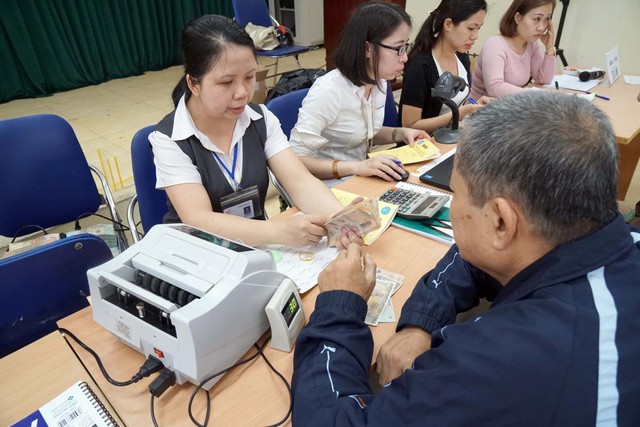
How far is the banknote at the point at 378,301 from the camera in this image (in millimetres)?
972

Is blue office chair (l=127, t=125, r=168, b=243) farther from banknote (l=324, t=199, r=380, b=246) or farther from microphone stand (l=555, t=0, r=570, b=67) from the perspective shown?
microphone stand (l=555, t=0, r=570, b=67)

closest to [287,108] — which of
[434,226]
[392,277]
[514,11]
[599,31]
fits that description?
[434,226]

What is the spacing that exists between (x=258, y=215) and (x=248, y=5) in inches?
126

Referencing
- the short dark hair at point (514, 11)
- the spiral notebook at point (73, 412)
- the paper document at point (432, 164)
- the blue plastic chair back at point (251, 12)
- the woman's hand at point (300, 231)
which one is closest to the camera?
the spiral notebook at point (73, 412)

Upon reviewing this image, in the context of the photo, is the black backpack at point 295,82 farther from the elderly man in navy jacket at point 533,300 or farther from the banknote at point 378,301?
the elderly man in navy jacket at point 533,300

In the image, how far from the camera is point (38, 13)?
4355 millimetres

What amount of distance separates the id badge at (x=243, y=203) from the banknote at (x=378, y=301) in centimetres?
60

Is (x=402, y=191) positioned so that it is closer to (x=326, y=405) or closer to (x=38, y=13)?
(x=326, y=405)

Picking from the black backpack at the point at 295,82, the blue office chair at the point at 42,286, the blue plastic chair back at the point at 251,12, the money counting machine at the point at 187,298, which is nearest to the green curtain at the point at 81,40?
the blue plastic chair back at the point at 251,12

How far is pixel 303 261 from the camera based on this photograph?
3.77ft

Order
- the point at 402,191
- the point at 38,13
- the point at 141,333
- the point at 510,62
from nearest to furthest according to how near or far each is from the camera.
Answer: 1. the point at 141,333
2. the point at 402,191
3. the point at 510,62
4. the point at 38,13

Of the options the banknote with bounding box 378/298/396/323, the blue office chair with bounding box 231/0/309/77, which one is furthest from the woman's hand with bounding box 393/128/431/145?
the blue office chair with bounding box 231/0/309/77

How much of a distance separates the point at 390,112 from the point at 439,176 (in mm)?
861

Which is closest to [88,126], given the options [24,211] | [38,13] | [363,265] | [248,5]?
[38,13]
